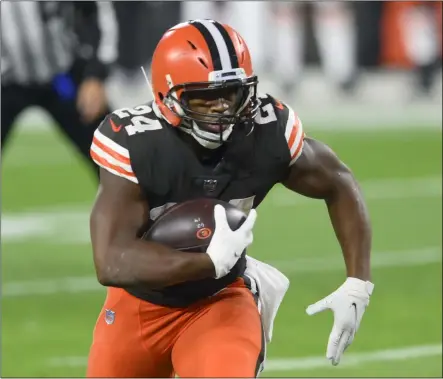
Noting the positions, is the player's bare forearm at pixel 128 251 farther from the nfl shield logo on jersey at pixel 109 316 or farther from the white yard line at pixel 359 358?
the white yard line at pixel 359 358

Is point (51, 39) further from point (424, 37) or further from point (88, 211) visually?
point (424, 37)

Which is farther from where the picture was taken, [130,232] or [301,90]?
[301,90]

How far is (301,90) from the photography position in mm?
17281

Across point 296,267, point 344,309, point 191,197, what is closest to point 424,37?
point 296,267

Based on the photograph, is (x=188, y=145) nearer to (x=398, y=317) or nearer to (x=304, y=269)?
(x=398, y=317)

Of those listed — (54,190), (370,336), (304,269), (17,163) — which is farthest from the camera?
(17,163)

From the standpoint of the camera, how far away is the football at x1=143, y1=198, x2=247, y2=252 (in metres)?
3.59

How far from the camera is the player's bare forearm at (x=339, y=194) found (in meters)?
3.96

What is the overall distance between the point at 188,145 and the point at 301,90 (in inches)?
537

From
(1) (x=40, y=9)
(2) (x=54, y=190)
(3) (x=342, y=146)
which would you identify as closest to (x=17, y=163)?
(2) (x=54, y=190)

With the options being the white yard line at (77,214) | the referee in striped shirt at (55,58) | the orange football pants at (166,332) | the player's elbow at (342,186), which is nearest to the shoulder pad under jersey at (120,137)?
the orange football pants at (166,332)

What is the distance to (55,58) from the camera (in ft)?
22.4

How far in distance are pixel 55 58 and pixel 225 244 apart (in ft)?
11.8

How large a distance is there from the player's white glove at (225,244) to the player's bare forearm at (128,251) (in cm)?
3
